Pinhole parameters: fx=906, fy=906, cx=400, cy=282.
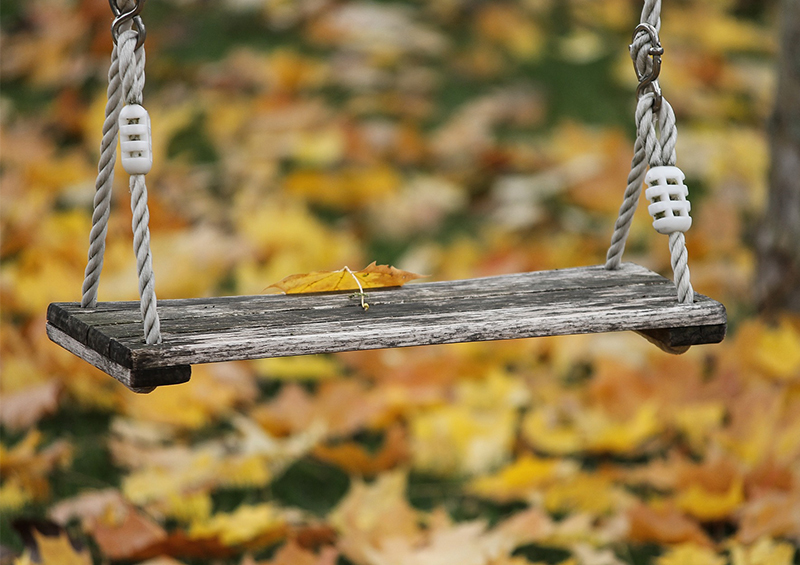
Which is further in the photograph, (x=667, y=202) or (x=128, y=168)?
(x=667, y=202)

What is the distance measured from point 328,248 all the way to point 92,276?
1.65 meters

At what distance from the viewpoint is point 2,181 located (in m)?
2.99

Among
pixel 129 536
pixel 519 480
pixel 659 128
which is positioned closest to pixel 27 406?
pixel 129 536

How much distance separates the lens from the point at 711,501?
1.65m

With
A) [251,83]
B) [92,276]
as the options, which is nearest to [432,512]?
[92,276]

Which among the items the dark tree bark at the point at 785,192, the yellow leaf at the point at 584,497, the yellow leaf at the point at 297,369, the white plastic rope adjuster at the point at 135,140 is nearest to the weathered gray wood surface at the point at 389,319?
the white plastic rope adjuster at the point at 135,140

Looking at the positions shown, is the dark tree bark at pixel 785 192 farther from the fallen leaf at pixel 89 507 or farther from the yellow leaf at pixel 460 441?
the fallen leaf at pixel 89 507

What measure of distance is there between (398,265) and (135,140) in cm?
175

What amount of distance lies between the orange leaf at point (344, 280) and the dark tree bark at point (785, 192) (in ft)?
4.36

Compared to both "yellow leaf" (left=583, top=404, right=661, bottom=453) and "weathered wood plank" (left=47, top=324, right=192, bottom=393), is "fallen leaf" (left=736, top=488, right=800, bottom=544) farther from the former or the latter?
"weathered wood plank" (left=47, top=324, right=192, bottom=393)

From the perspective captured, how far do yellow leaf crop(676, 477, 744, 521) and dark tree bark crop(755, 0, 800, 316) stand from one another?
2.58ft

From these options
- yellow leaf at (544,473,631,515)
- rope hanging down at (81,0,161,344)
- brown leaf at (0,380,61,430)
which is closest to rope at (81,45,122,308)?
rope hanging down at (81,0,161,344)

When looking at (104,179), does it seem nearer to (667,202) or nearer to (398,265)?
(667,202)

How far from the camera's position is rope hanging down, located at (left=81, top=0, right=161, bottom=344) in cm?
105
